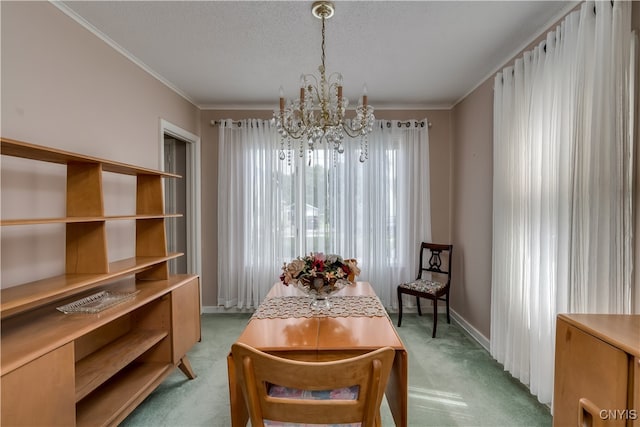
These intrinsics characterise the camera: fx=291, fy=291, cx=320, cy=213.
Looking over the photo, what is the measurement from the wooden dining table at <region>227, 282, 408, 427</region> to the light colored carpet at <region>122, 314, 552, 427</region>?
0.67 m

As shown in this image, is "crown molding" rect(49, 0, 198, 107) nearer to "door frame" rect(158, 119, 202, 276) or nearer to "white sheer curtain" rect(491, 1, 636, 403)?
"door frame" rect(158, 119, 202, 276)

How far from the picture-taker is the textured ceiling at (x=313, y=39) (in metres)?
1.87

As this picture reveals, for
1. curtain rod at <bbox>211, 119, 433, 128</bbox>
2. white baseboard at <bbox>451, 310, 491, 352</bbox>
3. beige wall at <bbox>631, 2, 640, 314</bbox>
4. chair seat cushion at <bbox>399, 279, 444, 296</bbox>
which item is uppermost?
curtain rod at <bbox>211, 119, 433, 128</bbox>

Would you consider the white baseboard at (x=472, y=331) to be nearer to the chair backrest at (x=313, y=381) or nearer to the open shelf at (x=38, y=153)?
the chair backrest at (x=313, y=381)

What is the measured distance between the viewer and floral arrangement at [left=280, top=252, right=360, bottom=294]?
177 cm

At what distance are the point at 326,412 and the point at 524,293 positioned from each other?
6.42ft

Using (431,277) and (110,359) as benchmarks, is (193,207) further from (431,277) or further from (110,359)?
(431,277)

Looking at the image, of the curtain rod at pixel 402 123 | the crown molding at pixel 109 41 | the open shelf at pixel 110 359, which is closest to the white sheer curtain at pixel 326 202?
the curtain rod at pixel 402 123

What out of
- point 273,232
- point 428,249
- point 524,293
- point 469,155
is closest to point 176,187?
point 273,232

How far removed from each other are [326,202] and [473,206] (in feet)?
5.48

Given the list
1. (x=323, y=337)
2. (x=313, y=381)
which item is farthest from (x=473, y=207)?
(x=313, y=381)

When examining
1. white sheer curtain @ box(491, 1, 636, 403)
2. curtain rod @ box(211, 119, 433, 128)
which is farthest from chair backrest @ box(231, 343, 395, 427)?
curtain rod @ box(211, 119, 433, 128)

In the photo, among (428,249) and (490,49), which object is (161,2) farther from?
(428,249)

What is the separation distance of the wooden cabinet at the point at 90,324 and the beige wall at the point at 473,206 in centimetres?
278
